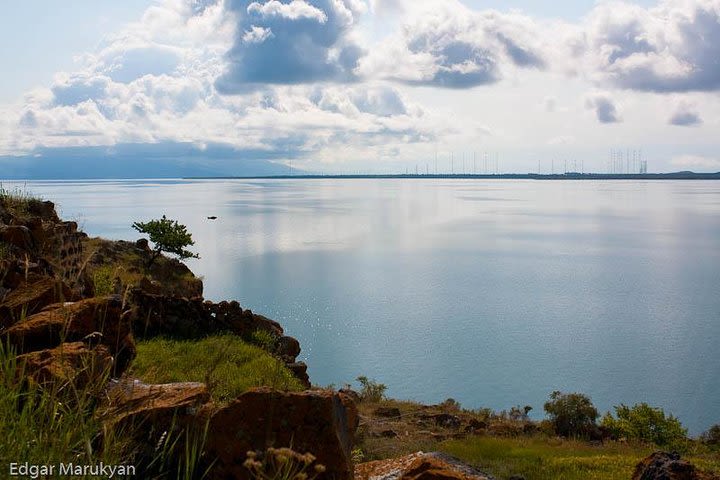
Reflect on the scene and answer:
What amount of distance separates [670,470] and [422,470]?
3555mm

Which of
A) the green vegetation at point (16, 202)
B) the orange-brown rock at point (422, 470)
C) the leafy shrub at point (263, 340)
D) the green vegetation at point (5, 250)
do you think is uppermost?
the green vegetation at point (16, 202)

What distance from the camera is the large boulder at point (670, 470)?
29.6 feet

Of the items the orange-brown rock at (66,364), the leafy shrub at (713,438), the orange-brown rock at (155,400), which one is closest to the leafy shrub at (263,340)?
the orange-brown rock at (155,400)

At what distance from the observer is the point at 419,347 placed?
2484 inches

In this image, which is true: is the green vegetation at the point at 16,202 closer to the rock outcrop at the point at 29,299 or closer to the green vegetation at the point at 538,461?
the rock outcrop at the point at 29,299

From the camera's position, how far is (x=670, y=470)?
29.7 ft

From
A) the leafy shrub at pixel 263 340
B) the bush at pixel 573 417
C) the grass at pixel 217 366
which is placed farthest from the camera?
the bush at pixel 573 417

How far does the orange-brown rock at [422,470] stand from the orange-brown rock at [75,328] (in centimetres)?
447

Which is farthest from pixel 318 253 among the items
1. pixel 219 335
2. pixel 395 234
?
pixel 219 335

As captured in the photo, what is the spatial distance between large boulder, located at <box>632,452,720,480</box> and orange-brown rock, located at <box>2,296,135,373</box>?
7815mm

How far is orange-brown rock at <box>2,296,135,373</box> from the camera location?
9.27 m

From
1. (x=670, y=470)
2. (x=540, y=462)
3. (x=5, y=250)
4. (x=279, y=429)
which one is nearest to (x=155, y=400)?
(x=279, y=429)

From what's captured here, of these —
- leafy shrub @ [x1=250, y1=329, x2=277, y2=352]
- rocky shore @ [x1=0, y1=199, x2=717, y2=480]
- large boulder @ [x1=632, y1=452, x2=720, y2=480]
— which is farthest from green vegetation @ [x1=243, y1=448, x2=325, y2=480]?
leafy shrub @ [x1=250, y1=329, x2=277, y2=352]

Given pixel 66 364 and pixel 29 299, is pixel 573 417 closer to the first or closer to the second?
pixel 29 299
